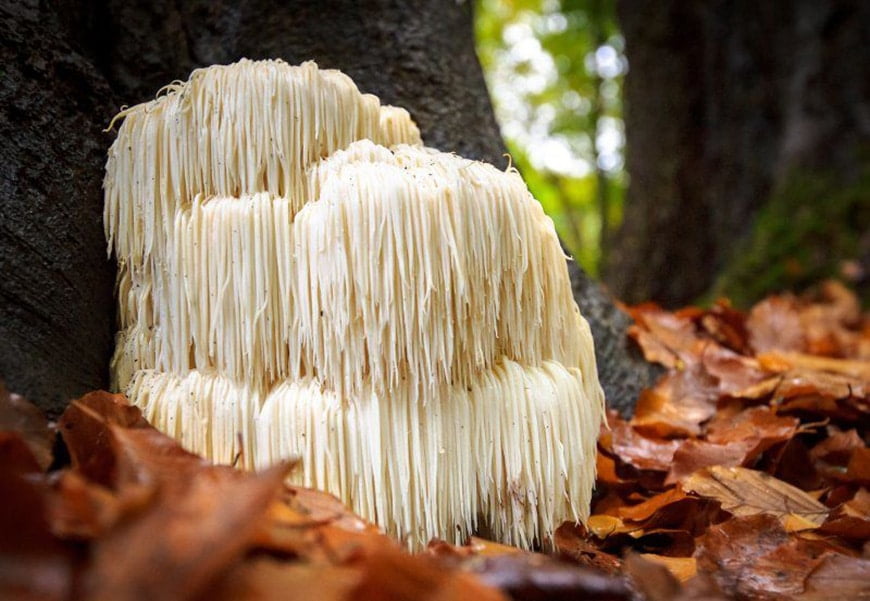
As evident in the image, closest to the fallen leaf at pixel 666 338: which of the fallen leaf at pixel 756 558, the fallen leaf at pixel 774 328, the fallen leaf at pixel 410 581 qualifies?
the fallen leaf at pixel 774 328

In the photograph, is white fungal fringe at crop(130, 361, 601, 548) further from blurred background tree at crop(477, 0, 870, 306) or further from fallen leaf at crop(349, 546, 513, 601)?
blurred background tree at crop(477, 0, 870, 306)

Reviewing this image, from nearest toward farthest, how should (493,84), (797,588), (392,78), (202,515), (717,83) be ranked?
(202,515) < (797,588) < (392,78) < (717,83) < (493,84)

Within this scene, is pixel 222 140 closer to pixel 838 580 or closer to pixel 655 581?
pixel 655 581

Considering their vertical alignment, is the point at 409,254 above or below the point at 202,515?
above

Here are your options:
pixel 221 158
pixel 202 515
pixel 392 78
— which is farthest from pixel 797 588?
pixel 392 78

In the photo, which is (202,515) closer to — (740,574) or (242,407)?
(242,407)

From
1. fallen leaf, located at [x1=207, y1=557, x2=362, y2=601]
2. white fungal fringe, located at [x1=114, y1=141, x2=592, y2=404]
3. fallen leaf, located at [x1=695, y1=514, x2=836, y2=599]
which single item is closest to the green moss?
fallen leaf, located at [x1=695, y1=514, x2=836, y2=599]
